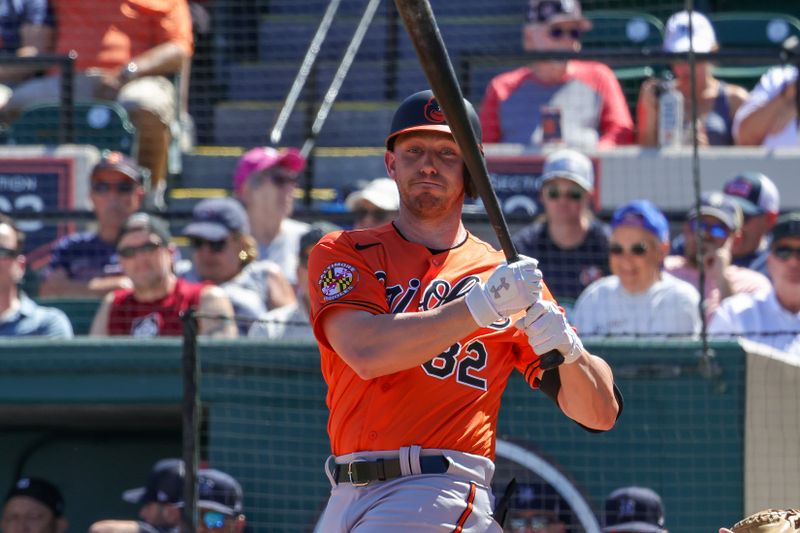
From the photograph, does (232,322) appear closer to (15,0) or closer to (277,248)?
(277,248)

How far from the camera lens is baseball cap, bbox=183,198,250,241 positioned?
7.37 meters

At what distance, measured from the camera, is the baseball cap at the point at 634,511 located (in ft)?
19.3

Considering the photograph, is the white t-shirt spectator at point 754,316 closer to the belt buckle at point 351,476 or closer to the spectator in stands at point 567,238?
the spectator in stands at point 567,238

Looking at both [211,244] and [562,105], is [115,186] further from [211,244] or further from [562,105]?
[562,105]

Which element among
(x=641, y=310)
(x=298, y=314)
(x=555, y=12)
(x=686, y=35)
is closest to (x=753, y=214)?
(x=641, y=310)

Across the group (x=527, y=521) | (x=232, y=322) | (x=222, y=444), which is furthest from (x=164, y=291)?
(x=527, y=521)


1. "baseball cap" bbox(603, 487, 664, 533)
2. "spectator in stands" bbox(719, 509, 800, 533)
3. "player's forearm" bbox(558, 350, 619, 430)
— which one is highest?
"baseball cap" bbox(603, 487, 664, 533)

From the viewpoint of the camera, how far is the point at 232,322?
22.2ft

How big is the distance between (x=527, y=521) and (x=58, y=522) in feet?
6.86

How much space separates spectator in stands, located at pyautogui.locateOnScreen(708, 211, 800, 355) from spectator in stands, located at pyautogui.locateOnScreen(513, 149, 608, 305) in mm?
817

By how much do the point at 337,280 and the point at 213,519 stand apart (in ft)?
8.81

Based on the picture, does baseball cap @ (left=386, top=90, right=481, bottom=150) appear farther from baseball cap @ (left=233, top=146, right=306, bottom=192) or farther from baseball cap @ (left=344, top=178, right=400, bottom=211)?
baseball cap @ (left=233, top=146, right=306, bottom=192)

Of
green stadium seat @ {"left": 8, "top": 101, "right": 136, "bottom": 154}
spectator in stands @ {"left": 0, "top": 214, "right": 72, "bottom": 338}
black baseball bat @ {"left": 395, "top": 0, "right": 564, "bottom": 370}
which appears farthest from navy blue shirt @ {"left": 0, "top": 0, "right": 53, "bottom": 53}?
black baseball bat @ {"left": 395, "top": 0, "right": 564, "bottom": 370}

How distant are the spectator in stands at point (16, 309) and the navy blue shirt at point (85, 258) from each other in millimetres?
545
